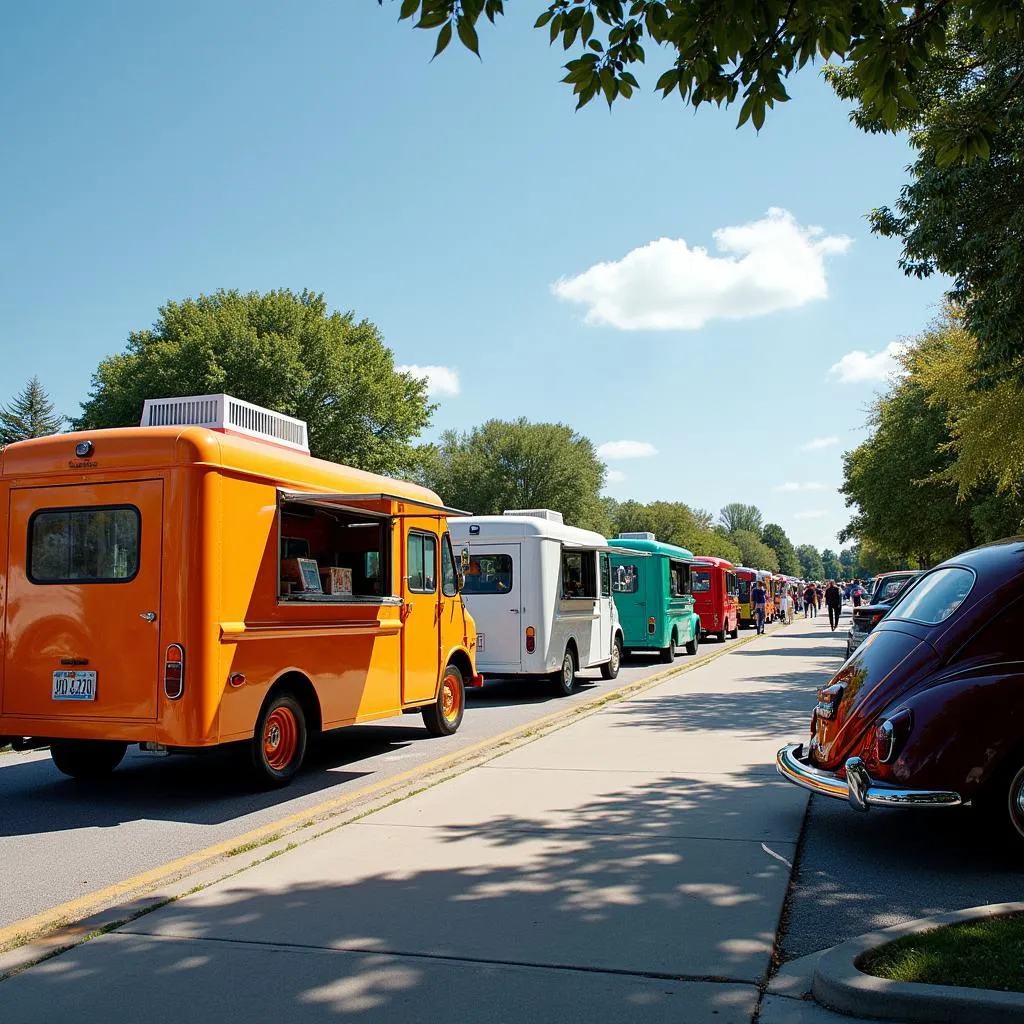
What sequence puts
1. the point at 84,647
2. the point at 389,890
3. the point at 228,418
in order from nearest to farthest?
1. the point at 389,890
2. the point at 84,647
3. the point at 228,418

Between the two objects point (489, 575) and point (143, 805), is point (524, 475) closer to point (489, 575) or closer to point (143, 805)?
point (489, 575)

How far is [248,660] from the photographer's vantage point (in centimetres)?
773

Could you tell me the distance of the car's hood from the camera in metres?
5.88

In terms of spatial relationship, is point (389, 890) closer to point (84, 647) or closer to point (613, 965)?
point (613, 965)

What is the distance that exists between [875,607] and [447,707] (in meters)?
6.80

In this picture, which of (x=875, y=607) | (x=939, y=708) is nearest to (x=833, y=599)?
(x=875, y=607)

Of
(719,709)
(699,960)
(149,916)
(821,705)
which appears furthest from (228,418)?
(719,709)

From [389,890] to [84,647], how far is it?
11.9 ft

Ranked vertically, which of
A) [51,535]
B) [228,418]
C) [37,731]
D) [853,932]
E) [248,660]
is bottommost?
[853,932]

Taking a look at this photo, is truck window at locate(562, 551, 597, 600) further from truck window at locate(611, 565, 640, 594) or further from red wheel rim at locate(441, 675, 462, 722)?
red wheel rim at locate(441, 675, 462, 722)

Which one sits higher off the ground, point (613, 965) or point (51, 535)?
point (51, 535)

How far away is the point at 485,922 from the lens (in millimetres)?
4730

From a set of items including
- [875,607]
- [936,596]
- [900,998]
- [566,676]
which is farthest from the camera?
[566,676]

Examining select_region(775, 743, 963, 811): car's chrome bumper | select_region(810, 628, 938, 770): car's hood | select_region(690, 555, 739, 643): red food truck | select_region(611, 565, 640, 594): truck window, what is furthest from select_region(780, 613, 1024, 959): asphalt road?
select_region(690, 555, 739, 643): red food truck
